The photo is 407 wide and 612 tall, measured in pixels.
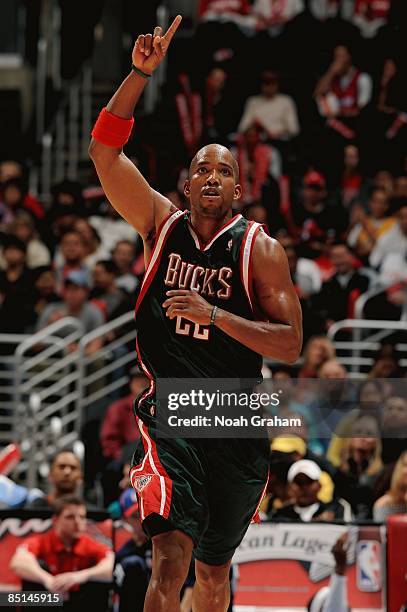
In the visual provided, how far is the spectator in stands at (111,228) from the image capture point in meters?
14.7

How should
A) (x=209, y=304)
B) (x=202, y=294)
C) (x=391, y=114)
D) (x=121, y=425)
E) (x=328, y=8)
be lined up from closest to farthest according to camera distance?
1. (x=209, y=304)
2. (x=202, y=294)
3. (x=121, y=425)
4. (x=391, y=114)
5. (x=328, y=8)

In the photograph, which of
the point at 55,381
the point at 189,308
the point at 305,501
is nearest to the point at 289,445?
the point at 305,501

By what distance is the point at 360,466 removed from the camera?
9367 millimetres

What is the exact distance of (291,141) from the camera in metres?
15.4

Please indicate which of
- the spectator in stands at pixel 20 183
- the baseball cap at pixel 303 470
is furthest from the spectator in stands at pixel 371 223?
the baseball cap at pixel 303 470

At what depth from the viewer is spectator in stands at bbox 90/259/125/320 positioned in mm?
12344

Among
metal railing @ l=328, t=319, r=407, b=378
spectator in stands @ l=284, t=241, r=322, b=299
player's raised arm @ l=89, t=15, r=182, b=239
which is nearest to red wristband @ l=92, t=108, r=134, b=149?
player's raised arm @ l=89, t=15, r=182, b=239

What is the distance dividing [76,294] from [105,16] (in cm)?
798

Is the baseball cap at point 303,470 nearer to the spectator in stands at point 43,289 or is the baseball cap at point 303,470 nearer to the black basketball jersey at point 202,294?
the black basketball jersey at point 202,294

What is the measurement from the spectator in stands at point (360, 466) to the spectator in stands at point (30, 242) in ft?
16.4

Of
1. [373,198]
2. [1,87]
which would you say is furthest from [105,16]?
[373,198]

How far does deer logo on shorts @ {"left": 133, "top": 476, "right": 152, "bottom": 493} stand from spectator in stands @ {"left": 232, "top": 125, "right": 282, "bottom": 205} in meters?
9.28

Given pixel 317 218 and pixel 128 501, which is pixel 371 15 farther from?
pixel 128 501

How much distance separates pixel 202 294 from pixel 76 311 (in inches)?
251
